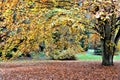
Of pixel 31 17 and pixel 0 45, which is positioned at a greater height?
pixel 31 17

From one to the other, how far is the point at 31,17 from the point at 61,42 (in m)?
6.56

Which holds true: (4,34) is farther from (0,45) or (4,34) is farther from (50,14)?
(50,14)

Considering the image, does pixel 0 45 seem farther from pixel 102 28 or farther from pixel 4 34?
pixel 102 28

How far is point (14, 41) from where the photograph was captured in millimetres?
13969

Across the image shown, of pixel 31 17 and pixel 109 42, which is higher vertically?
pixel 31 17

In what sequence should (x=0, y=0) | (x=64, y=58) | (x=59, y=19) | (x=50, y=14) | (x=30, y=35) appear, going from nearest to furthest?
(x=59, y=19), (x=50, y=14), (x=30, y=35), (x=0, y=0), (x=64, y=58)

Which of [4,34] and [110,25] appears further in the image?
[110,25]

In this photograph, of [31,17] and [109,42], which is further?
[109,42]

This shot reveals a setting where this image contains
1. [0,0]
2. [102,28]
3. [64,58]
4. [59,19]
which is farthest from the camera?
[64,58]

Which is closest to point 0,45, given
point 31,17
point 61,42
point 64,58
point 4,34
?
point 4,34

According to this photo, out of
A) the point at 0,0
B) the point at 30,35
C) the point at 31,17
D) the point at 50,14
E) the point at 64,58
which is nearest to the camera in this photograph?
the point at 50,14

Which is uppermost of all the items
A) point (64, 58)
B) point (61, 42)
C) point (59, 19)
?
point (59, 19)

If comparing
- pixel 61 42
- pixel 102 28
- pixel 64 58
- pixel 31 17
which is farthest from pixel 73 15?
pixel 64 58

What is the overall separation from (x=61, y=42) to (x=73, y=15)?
9913mm
